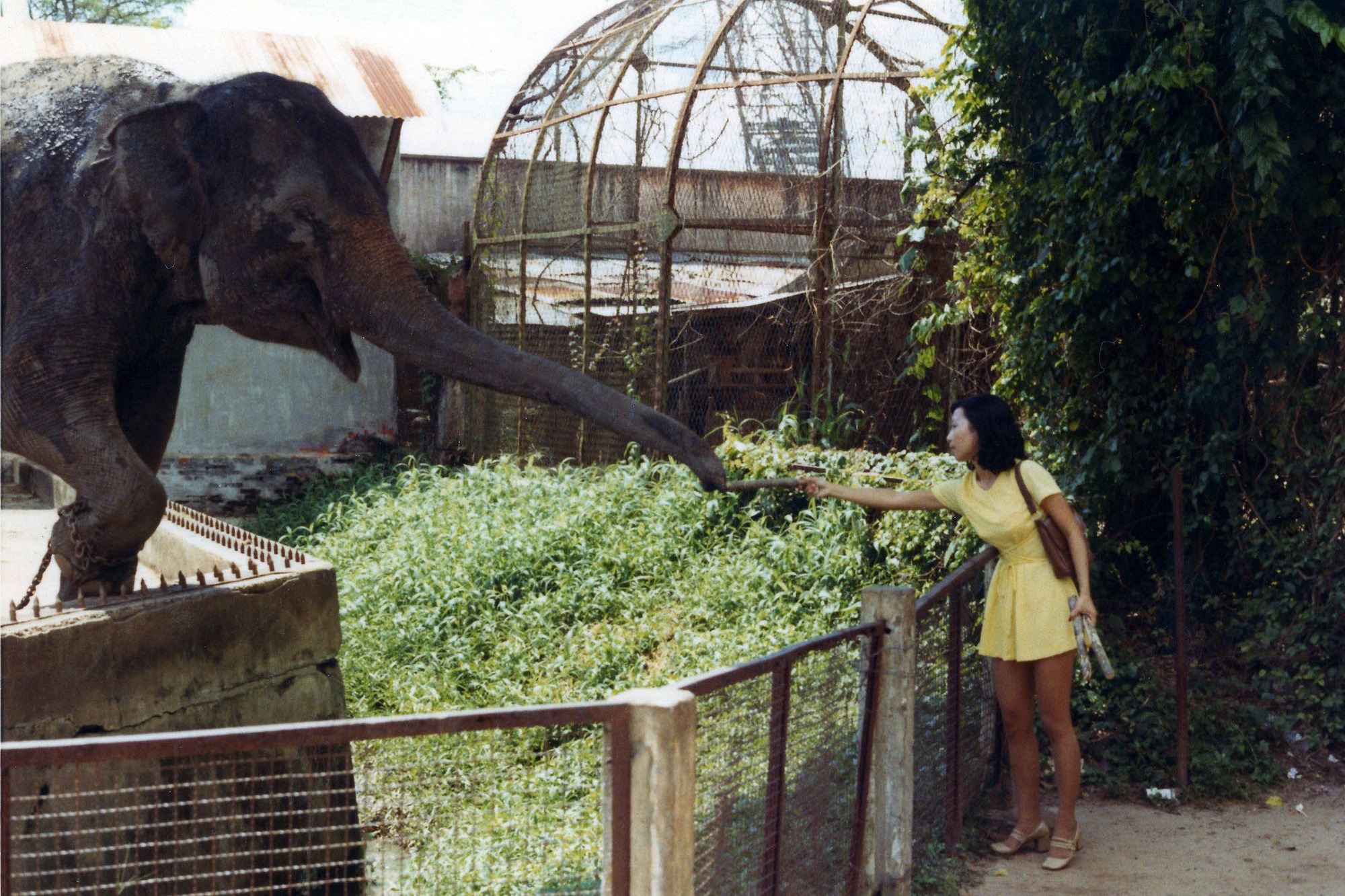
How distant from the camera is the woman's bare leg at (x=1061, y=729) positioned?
186 inches

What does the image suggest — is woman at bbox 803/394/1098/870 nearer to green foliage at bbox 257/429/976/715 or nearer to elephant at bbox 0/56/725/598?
green foliage at bbox 257/429/976/715

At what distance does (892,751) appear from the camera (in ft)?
13.1

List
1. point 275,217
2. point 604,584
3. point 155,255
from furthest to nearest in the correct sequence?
point 604,584 → point 155,255 → point 275,217

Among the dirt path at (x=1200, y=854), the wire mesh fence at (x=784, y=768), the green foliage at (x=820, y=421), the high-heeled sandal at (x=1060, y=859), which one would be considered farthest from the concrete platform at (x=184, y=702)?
the green foliage at (x=820, y=421)

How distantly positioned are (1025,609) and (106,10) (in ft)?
→ 94.2

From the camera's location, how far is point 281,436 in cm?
1286

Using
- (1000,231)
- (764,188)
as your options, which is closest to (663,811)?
(1000,231)

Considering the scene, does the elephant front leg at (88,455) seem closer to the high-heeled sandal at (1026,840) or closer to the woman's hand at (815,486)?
the woman's hand at (815,486)

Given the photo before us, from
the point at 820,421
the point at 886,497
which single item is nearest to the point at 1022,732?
the point at 886,497

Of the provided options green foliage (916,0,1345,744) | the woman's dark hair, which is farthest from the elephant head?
green foliage (916,0,1345,744)

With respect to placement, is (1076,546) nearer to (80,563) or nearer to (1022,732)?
(1022,732)

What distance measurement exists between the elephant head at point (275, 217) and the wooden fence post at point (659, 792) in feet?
6.74

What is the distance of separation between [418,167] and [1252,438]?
543 inches

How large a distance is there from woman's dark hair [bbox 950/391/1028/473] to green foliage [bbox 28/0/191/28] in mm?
26762
